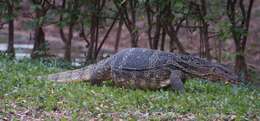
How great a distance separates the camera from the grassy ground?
251 inches

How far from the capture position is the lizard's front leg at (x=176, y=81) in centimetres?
800

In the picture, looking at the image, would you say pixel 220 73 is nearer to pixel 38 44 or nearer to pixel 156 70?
pixel 156 70

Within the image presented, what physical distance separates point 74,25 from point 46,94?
720 centimetres

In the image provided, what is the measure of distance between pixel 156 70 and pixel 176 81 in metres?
0.31

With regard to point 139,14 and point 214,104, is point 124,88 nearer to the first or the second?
point 214,104

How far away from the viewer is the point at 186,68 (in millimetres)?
8148

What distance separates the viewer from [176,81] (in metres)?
8.02

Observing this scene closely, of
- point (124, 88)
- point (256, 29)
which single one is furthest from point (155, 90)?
point (256, 29)

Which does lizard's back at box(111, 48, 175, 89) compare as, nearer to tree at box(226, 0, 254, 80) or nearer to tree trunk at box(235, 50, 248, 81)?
tree at box(226, 0, 254, 80)

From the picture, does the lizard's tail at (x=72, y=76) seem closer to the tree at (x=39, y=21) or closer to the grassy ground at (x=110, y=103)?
the grassy ground at (x=110, y=103)

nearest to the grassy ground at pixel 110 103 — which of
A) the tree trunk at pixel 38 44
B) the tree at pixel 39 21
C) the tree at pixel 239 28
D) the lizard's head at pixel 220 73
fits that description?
the lizard's head at pixel 220 73

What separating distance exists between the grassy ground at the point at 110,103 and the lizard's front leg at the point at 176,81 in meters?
0.12

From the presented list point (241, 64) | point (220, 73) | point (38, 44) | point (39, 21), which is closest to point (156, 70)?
point (220, 73)

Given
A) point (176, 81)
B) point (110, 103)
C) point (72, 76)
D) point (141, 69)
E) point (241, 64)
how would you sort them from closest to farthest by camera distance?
point (110, 103), point (176, 81), point (141, 69), point (72, 76), point (241, 64)
